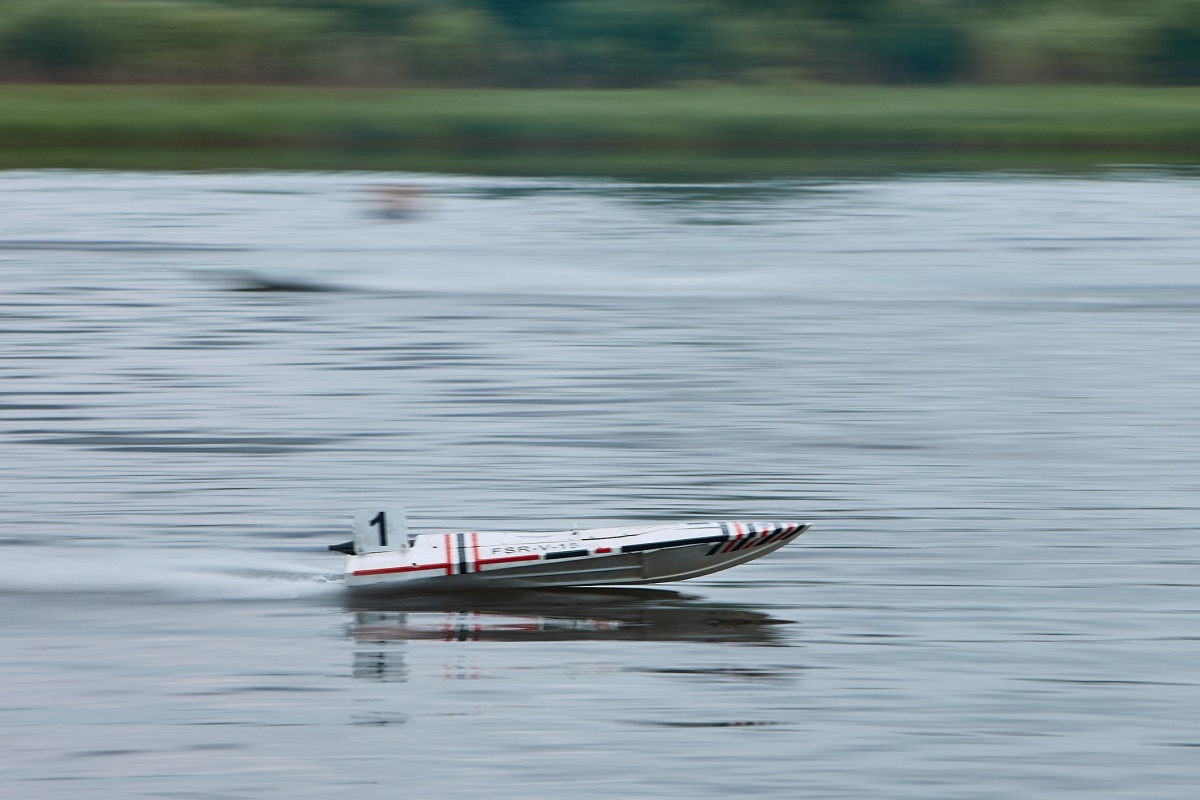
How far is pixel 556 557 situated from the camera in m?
12.5

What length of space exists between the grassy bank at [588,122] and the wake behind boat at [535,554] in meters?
45.6

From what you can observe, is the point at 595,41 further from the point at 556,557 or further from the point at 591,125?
the point at 556,557

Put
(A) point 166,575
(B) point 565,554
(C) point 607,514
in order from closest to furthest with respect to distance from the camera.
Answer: (B) point 565,554 < (A) point 166,575 < (C) point 607,514

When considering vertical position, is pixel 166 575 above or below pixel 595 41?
below

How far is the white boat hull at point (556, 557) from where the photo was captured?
12500 millimetres

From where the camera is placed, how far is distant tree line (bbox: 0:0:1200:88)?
64062mm

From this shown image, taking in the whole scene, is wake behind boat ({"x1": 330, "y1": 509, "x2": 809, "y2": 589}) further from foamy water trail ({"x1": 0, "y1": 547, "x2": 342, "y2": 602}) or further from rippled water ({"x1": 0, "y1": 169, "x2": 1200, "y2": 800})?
foamy water trail ({"x1": 0, "y1": 547, "x2": 342, "y2": 602})

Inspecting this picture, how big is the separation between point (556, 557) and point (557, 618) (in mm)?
480

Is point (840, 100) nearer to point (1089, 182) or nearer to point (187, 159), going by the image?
point (1089, 182)

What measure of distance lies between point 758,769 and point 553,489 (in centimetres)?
631

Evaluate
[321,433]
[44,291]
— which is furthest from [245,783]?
[44,291]

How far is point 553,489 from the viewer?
1573 centimetres

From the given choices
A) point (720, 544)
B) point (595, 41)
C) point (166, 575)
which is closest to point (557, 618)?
point (720, 544)

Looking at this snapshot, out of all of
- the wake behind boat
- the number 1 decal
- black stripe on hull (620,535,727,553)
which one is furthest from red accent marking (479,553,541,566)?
the number 1 decal
